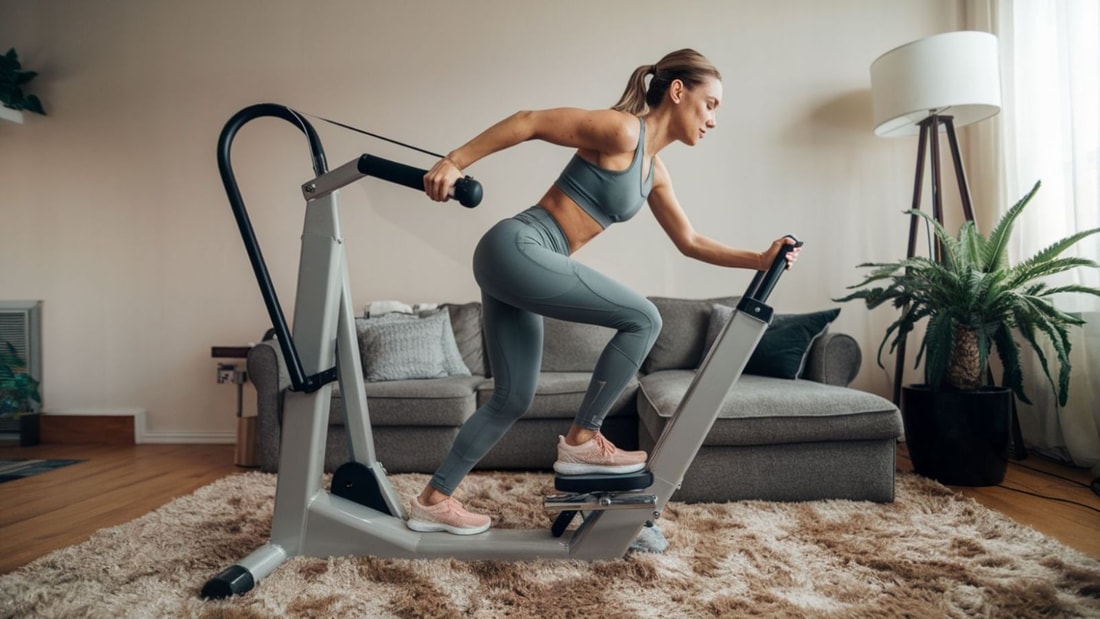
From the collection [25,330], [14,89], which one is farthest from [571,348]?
[14,89]

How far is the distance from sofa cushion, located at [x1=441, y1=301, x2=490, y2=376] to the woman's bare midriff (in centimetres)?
174

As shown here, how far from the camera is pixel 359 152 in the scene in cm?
376

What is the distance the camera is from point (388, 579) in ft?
5.19

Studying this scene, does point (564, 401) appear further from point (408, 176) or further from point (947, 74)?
point (947, 74)

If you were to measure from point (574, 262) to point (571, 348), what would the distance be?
1734 millimetres

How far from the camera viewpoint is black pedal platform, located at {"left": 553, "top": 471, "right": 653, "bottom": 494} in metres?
1.57

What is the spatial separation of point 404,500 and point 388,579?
761 millimetres

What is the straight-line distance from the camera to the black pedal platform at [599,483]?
157cm

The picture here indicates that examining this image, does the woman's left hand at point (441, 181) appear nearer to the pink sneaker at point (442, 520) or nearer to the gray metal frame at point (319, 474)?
the gray metal frame at point (319, 474)

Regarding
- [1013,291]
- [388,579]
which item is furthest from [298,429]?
[1013,291]

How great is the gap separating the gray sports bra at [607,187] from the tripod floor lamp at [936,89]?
5.91 ft

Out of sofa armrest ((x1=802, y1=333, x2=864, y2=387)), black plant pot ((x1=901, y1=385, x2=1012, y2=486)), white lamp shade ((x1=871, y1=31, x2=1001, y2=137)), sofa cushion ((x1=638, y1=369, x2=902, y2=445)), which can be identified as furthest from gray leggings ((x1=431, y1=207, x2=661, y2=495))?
white lamp shade ((x1=871, y1=31, x2=1001, y2=137))

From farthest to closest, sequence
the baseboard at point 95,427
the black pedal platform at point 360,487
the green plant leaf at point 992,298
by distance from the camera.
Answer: the baseboard at point 95,427, the green plant leaf at point 992,298, the black pedal platform at point 360,487

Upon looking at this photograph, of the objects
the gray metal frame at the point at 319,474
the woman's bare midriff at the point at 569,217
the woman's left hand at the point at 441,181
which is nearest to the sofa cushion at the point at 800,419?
the gray metal frame at the point at 319,474
